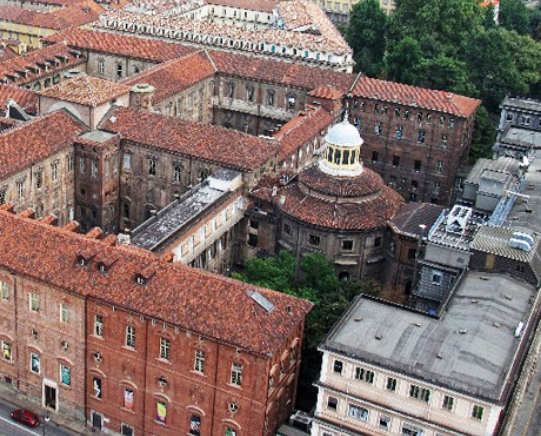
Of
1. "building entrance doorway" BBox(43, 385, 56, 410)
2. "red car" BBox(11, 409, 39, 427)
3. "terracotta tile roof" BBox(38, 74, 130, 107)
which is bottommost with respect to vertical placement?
"red car" BBox(11, 409, 39, 427)

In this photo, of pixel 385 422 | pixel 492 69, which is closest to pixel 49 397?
pixel 385 422

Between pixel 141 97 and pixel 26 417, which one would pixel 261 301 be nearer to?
pixel 26 417

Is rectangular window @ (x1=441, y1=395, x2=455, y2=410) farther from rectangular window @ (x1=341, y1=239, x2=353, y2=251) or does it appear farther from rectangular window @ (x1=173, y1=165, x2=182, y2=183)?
rectangular window @ (x1=173, y1=165, x2=182, y2=183)

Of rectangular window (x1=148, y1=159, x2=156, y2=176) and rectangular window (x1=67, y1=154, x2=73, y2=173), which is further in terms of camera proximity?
rectangular window (x1=148, y1=159, x2=156, y2=176)

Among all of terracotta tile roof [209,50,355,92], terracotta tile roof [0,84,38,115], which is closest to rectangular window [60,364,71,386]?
terracotta tile roof [0,84,38,115]

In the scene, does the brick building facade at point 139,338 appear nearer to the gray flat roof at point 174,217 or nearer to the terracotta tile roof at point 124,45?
the gray flat roof at point 174,217

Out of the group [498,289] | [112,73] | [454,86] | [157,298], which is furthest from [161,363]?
[454,86]

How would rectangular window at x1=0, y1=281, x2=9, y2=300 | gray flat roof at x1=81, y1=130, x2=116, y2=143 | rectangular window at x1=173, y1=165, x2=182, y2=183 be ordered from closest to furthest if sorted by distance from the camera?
rectangular window at x1=0, y1=281, x2=9, y2=300 < gray flat roof at x1=81, y1=130, x2=116, y2=143 < rectangular window at x1=173, y1=165, x2=182, y2=183

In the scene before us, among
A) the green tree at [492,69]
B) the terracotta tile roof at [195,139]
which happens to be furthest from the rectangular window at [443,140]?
the terracotta tile roof at [195,139]
